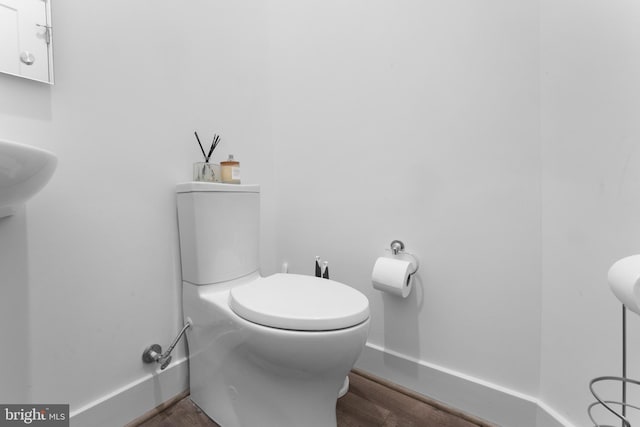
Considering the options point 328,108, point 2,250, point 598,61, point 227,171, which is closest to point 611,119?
point 598,61

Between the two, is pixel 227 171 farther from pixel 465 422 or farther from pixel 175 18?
pixel 465 422

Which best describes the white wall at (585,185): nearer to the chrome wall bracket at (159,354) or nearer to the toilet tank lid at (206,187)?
the toilet tank lid at (206,187)

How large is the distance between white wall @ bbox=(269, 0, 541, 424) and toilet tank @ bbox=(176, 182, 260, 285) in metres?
0.37

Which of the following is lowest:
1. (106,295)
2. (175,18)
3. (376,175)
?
(106,295)

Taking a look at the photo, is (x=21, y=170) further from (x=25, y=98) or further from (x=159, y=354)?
(x=159, y=354)

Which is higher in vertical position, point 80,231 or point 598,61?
point 598,61

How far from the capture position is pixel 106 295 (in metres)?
0.91

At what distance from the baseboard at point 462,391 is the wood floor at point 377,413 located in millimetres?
31

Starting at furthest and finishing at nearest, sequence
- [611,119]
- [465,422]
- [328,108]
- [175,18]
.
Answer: [328,108] → [175,18] → [465,422] → [611,119]

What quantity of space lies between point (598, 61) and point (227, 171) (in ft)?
3.62

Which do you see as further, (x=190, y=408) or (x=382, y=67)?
(x=382, y=67)

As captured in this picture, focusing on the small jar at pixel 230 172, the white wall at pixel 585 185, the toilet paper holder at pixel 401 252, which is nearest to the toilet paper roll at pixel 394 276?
the toilet paper holder at pixel 401 252

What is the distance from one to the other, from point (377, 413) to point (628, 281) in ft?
2.77

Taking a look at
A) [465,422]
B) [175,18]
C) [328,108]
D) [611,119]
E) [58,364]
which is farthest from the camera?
[328,108]
